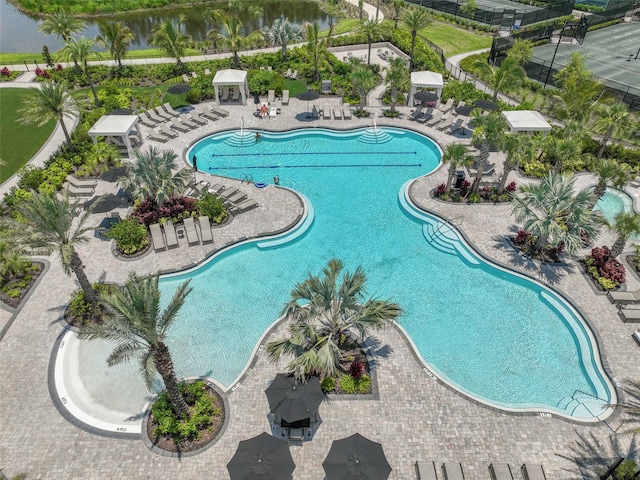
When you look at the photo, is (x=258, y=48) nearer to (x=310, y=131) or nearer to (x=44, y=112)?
(x=310, y=131)

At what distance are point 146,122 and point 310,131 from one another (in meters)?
15.2

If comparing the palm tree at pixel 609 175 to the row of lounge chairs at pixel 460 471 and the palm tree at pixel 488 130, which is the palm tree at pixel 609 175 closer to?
the palm tree at pixel 488 130

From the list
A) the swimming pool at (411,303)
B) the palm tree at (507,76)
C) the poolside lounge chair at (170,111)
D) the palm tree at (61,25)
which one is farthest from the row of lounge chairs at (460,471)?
the palm tree at (61,25)

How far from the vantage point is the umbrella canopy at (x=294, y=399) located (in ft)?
49.1

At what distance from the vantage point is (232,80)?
39094 millimetres

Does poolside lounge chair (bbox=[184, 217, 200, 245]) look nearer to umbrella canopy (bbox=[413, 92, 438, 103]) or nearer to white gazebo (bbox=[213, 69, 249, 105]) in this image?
white gazebo (bbox=[213, 69, 249, 105])

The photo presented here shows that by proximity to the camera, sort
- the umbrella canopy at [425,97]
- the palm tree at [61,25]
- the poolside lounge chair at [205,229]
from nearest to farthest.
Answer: the poolside lounge chair at [205,229] < the umbrella canopy at [425,97] < the palm tree at [61,25]

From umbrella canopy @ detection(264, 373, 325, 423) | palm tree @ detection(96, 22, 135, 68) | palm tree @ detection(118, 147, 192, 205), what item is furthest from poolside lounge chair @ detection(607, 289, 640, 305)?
palm tree @ detection(96, 22, 135, 68)

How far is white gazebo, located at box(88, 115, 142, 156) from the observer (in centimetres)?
3119

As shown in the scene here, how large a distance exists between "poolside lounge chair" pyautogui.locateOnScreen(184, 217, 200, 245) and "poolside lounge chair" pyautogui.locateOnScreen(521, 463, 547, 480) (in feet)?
65.6

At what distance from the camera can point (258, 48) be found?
5494 cm

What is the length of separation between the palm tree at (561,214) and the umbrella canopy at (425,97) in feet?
59.1

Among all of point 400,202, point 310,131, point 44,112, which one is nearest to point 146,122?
point 44,112

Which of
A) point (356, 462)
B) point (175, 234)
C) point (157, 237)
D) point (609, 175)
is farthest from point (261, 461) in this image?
point (609, 175)
